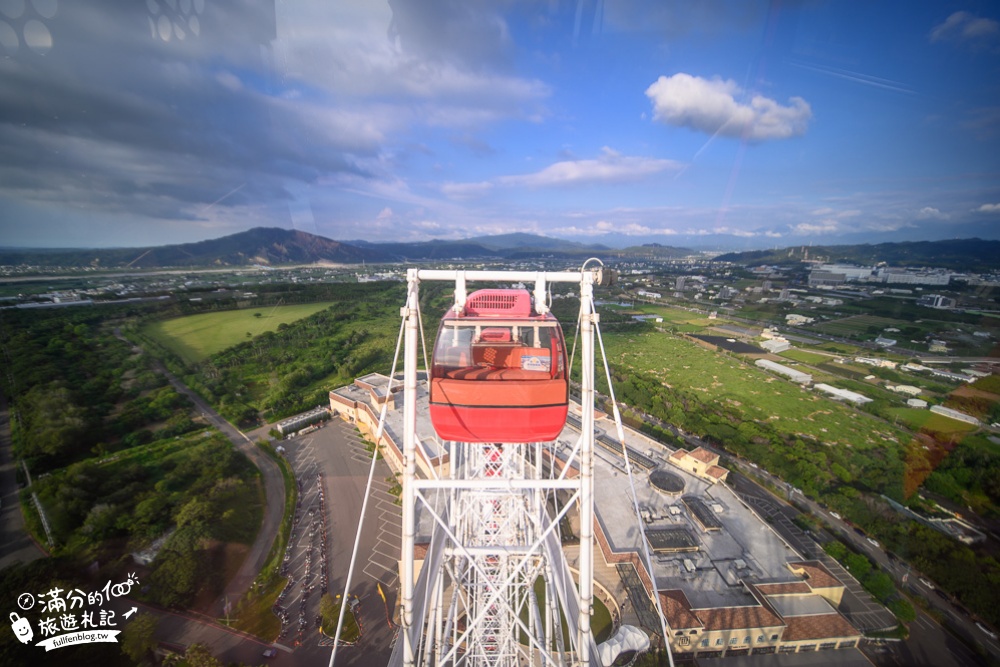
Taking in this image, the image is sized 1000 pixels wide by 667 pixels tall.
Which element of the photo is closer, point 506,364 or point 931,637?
point 506,364

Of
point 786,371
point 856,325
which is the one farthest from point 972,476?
point 856,325

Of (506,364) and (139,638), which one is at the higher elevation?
(506,364)

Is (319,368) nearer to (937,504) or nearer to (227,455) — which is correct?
(227,455)

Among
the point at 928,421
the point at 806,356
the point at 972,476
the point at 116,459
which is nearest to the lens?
the point at 972,476

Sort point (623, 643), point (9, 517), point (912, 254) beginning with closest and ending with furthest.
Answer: point (623, 643) < point (9, 517) < point (912, 254)

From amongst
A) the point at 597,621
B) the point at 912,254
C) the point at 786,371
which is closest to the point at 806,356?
the point at 786,371

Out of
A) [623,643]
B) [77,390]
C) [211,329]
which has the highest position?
[211,329]

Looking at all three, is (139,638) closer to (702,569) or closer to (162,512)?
(162,512)
